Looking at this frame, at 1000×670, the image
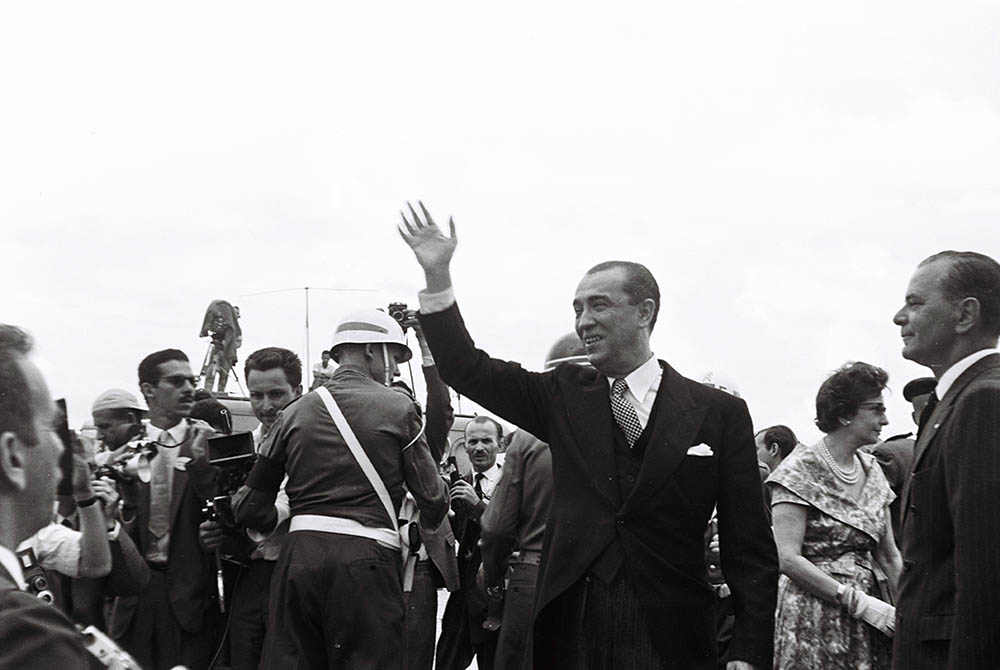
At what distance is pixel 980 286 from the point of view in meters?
4.13

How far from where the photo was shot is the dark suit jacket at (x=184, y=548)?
6.29 metres

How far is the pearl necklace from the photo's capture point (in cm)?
595

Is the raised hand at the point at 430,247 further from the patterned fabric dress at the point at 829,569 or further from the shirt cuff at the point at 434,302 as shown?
the patterned fabric dress at the point at 829,569

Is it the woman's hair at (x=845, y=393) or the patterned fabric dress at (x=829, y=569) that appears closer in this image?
the patterned fabric dress at (x=829, y=569)

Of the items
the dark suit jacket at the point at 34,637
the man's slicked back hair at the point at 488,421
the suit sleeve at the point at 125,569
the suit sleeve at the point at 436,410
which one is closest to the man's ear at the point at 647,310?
the suit sleeve at the point at 436,410

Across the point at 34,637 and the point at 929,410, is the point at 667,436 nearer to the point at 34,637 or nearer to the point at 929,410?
the point at 929,410

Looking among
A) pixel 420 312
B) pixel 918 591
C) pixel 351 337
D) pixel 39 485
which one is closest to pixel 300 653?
pixel 351 337

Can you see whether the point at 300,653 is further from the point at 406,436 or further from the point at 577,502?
the point at 577,502

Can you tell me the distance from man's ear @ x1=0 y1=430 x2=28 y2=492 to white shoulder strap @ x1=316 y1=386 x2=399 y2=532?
14.1 ft

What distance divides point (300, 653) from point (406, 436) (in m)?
1.19

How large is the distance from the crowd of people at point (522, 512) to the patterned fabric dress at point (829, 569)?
1 cm

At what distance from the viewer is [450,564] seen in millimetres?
7832

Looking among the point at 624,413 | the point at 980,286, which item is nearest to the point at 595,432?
the point at 624,413

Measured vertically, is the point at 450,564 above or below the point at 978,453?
below
